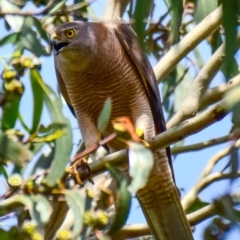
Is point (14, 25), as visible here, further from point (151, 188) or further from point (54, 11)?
point (151, 188)

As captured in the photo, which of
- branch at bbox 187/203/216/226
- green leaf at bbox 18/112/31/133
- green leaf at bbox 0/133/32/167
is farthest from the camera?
branch at bbox 187/203/216/226

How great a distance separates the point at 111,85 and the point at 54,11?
541mm

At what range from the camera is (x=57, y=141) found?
1917 millimetres

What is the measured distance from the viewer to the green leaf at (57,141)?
5.91 ft

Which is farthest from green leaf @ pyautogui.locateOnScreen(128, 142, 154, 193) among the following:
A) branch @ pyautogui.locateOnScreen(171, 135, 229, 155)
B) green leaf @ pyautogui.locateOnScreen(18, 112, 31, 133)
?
branch @ pyautogui.locateOnScreen(171, 135, 229, 155)

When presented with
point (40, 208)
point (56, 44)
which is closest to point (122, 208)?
point (40, 208)

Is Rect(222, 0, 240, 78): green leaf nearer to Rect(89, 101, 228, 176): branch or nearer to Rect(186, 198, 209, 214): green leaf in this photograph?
Rect(89, 101, 228, 176): branch

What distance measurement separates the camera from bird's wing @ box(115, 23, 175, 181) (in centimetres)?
298

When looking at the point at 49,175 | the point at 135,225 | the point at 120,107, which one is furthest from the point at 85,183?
the point at 49,175

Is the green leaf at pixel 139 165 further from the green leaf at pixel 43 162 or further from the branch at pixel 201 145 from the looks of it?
the branch at pixel 201 145

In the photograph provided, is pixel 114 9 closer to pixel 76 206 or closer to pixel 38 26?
pixel 38 26

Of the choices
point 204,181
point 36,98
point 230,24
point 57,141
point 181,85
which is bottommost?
point 204,181

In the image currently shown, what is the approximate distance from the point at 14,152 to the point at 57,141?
0.85ft

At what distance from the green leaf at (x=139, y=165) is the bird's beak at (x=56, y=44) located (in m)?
1.07
